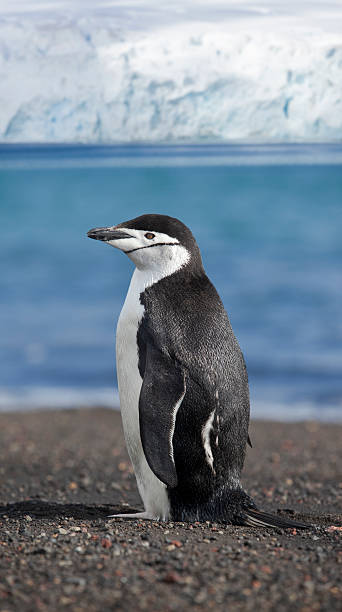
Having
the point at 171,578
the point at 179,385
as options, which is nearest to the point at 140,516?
the point at 179,385

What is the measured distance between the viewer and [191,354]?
10.7 feet

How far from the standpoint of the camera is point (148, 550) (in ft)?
8.68

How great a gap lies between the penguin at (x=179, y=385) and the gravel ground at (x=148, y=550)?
0.17 meters

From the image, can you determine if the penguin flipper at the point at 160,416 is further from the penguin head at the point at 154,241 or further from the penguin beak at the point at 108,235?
the penguin beak at the point at 108,235

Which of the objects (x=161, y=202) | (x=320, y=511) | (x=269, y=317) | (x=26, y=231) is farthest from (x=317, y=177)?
(x=320, y=511)

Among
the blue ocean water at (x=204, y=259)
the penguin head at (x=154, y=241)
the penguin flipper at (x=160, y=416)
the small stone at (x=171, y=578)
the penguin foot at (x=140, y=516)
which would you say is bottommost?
the small stone at (x=171, y=578)

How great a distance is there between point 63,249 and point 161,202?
23.5ft

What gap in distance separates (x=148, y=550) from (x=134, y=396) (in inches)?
34.9

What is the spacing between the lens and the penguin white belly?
3.38 metres

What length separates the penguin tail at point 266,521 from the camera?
322 cm

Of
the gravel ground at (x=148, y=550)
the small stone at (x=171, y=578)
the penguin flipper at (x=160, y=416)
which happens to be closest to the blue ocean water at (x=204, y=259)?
the gravel ground at (x=148, y=550)

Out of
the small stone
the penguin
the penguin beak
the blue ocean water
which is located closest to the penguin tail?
the penguin

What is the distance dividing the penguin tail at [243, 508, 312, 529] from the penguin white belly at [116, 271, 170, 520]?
366 mm

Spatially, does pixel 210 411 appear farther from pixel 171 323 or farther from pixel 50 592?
pixel 50 592
